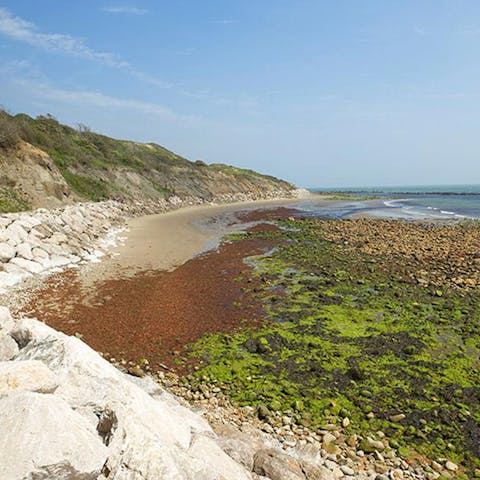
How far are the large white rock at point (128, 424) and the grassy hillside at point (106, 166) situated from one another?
95.5ft

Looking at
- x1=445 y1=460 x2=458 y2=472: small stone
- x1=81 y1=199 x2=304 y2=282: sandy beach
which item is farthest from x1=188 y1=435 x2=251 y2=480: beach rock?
x1=81 y1=199 x2=304 y2=282: sandy beach

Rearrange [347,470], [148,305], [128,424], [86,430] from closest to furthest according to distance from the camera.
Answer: [86,430], [128,424], [347,470], [148,305]

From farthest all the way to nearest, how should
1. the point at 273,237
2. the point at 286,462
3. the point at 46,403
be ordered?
the point at 273,237 → the point at 286,462 → the point at 46,403

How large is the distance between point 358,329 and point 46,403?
1069 centimetres

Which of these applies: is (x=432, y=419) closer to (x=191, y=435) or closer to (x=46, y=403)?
(x=191, y=435)

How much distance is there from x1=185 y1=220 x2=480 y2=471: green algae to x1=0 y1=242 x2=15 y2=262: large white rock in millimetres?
10418

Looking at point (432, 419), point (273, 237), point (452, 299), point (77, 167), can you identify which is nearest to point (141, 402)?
point (432, 419)

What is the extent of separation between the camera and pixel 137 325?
12617 mm

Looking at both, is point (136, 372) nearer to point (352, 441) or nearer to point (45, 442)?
point (352, 441)

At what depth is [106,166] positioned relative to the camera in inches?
2201

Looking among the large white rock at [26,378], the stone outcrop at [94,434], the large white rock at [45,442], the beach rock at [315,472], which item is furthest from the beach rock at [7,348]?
the beach rock at [315,472]

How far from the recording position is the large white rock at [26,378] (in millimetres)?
4648

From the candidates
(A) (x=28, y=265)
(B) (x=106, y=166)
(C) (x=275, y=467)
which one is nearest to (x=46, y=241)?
(A) (x=28, y=265)

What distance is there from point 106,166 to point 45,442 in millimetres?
56705
